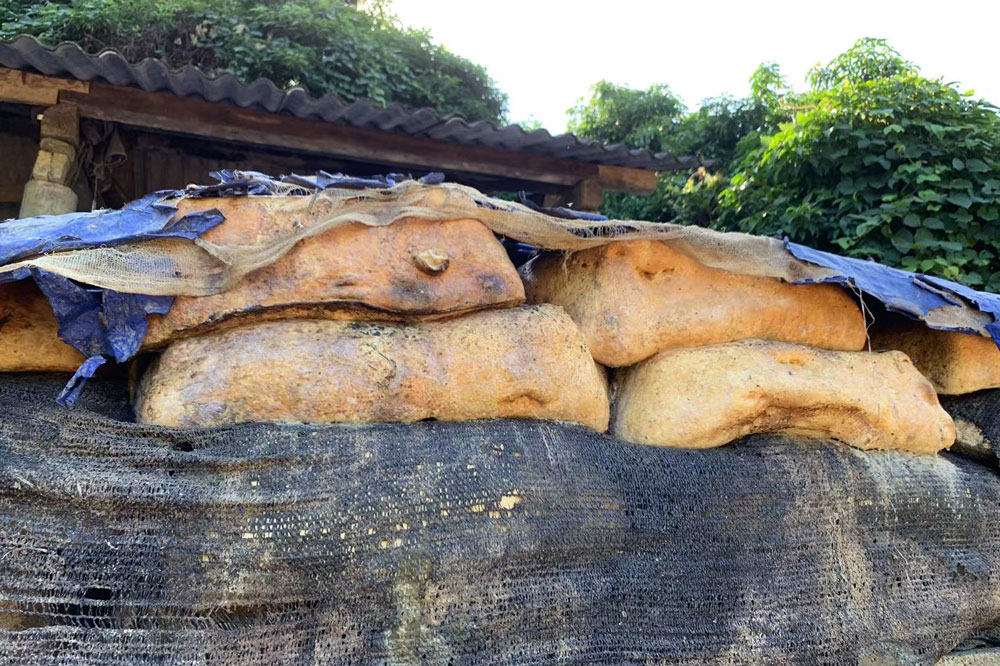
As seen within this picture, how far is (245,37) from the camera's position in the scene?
6176 mm

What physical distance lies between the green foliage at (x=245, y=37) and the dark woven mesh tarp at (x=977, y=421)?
5.03 meters

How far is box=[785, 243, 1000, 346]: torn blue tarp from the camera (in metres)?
2.41

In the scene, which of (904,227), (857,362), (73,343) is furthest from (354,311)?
(904,227)

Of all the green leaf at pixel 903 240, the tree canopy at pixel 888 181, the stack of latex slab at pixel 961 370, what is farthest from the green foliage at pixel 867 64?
the stack of latex slab at pixel 961 370

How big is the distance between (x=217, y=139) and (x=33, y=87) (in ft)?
2.56

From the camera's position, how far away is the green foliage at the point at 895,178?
4590mm

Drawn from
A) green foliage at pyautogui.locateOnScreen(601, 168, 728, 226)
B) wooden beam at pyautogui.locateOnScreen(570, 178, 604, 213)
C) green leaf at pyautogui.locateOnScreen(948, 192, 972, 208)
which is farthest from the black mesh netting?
green foliage at pyautogui.locateOnScreen(601, 168, 728, 226)

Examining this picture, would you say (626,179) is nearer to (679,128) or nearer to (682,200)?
(682,200)

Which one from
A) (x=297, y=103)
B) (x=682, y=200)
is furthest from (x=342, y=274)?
(x=682, y=200)

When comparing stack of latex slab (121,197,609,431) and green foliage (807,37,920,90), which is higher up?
green foliage (807,37,920,90)

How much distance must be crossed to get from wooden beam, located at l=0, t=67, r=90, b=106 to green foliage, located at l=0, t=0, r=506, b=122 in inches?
111

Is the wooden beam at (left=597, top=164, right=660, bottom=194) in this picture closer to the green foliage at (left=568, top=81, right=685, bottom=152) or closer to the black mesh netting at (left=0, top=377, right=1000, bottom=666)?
the black mesh netting at (left=0, top=377, right=1000, bottom=666)

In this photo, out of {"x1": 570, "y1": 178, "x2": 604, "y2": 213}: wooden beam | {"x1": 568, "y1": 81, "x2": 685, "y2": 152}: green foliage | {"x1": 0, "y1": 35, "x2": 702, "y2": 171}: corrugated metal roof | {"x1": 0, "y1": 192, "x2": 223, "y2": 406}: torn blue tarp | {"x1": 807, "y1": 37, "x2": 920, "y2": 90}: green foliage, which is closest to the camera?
{"x1": 0, "y1": 192, "x2": 223, "y2": 406}: torn blue tarp

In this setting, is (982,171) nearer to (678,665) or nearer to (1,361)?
(678,665)
